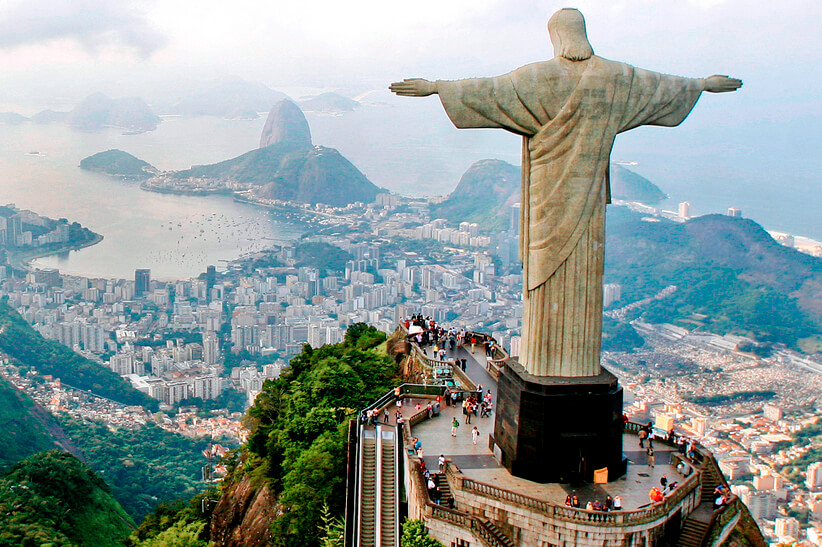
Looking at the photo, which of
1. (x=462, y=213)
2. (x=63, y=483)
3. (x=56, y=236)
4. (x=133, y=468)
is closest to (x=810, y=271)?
(x=462, y=213)

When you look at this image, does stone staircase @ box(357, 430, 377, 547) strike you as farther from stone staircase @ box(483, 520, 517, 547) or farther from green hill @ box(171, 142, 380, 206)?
green hill @ box(171, 142, 380, 206)

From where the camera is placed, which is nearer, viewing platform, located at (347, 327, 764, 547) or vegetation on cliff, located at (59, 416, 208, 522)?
viewing platform, located at (347, 327, 764, 547)

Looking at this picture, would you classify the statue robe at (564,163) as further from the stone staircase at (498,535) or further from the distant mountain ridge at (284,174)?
the distant mountain ridge at (284,174)

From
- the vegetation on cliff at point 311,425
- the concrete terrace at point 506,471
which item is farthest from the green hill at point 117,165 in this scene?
the concrete terrace at point 506,471

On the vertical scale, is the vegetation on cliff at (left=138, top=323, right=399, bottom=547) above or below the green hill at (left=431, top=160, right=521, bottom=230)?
below

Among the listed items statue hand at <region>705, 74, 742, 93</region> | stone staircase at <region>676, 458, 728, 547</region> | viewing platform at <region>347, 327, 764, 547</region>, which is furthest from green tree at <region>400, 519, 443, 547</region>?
statue hand at <region>705, 74, 742, 93</region>
